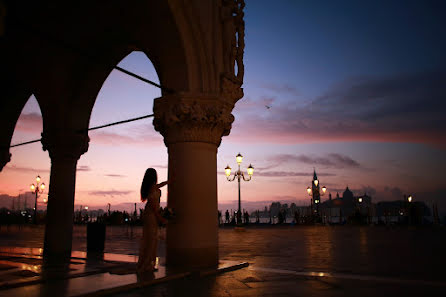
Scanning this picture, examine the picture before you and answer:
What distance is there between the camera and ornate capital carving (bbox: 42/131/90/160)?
961cm

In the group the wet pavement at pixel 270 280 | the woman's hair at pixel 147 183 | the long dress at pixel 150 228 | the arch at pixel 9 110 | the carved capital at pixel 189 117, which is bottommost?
the wet pavement at pixel 270 280

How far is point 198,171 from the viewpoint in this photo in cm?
701

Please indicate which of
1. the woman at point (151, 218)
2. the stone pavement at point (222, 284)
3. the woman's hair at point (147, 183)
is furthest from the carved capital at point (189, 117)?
the stone pavement at point (222, 284)

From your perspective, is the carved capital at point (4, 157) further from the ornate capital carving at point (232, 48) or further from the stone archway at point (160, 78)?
the ornate capital carving at point (232, 48)

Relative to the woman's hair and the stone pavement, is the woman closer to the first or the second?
the woman's hair

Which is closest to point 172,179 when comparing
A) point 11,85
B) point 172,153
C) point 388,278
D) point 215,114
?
point 172,153

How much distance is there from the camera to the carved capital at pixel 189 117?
270 inches

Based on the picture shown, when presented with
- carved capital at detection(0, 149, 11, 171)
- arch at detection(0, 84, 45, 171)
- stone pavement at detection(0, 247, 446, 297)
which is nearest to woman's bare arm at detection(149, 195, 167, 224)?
stone pavement at detection(0, 247, 446, 297)

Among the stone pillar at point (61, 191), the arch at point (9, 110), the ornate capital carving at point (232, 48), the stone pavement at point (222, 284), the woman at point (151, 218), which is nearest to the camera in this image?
the stone pavement at point (222, 284)

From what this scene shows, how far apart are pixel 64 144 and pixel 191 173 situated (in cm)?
429

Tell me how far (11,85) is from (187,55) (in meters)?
6.90

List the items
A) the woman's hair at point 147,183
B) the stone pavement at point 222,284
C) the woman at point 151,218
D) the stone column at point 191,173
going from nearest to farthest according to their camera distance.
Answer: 1. the stone pavement at point 222,284
2. the woman at point 151,218
3. the woman's hair at point 147,183
4. the stone column at point 191,173

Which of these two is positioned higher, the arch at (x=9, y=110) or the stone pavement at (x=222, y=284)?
the arch at (x=9, y=110)

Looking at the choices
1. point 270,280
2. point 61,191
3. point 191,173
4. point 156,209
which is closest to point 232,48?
point 191,173
